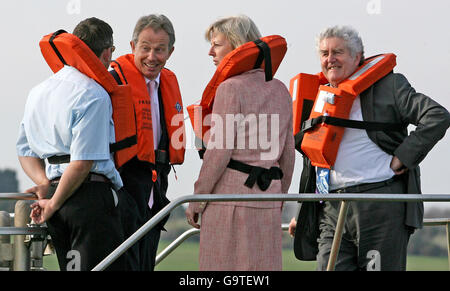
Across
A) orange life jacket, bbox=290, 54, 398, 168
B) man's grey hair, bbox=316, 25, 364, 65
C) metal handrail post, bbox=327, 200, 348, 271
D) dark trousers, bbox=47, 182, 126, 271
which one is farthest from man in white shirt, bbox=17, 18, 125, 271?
man's grey hair, bbox=316, 25, 364, 65

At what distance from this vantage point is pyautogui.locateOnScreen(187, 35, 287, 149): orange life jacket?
15.0 feet

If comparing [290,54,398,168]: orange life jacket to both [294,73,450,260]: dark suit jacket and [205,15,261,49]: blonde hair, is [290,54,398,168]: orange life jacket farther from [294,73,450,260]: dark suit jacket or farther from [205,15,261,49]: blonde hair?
[205,15,261,49]: blonde hair

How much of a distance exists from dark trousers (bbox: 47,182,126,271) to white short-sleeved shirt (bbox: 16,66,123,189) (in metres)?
0.14

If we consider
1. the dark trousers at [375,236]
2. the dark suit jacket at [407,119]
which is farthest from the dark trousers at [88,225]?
the dark suit jacket at [407,119]

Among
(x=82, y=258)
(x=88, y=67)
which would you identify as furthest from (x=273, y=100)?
(x=82, y=258)

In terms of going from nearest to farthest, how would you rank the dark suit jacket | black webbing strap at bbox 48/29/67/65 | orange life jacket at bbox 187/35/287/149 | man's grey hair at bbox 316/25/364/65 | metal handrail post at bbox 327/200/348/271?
orange life jacket at bbox 187/35/287/149, metal handrail post at bbox 327/200/348/271, black webbing strap at bbox 48/29/67/65, the dark suit jacket, man's grey hair at bbox 316/25/364/65

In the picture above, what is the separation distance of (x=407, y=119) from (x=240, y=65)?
1.21m

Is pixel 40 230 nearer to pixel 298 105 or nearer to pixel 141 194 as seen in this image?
pixel 141 194

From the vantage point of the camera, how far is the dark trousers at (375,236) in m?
5.08

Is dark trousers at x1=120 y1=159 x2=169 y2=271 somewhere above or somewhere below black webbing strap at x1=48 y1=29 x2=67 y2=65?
below

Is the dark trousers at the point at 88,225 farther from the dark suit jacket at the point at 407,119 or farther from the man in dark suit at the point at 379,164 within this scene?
the dark suit jacket at the point at 407,119

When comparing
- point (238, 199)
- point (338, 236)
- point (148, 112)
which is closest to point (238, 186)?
point (238, 199)

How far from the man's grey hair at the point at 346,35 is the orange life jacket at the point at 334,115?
5.2 inches
